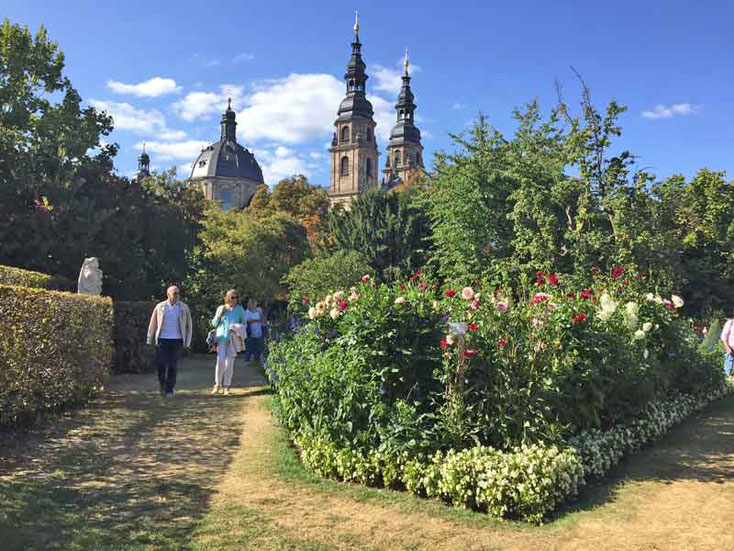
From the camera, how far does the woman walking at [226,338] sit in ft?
30.5

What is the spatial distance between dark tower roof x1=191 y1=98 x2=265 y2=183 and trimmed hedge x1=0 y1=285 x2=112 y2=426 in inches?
3833

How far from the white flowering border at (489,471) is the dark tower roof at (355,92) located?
8083cm

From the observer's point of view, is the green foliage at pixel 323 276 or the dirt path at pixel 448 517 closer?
the dirt path at pixel 448 517

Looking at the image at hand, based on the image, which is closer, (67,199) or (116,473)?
(116,473)

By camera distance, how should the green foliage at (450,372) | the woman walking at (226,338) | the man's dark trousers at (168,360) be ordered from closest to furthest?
the green foliage at (450,372) → the man's dark trousers at (168,360) → the woman walking at (226,338)

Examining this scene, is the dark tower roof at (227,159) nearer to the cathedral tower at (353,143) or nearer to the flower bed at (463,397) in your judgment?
the cathedral tower at (353,143)

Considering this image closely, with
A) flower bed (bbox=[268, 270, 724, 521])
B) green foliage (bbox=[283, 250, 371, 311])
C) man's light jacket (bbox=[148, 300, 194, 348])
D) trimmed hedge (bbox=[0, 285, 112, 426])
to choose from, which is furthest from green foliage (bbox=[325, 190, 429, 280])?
flower bed (bbox=[268, 270, 724, 521])

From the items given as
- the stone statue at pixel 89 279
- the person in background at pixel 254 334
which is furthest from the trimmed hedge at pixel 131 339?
the person in background at pixel 254 334

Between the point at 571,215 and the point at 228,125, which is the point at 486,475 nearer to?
the point at 571,215

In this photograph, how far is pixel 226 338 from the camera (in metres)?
9.33

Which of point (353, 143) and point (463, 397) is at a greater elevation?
point (353, 143)

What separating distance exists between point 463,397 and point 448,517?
3.31 feet

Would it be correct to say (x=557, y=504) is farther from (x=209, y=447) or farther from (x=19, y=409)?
(x=19, y=409)

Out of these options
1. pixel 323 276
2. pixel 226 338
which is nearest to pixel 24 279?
pixel 226 338
